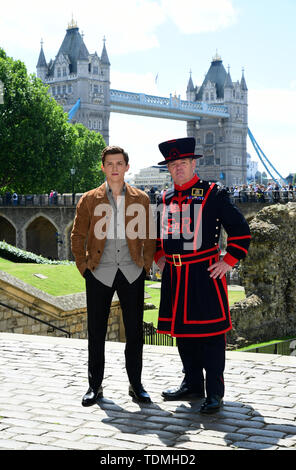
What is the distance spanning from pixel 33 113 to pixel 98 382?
39.5 metres

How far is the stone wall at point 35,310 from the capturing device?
39.4 ft

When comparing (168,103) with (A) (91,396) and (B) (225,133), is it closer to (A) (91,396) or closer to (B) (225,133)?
(B) (225,133)

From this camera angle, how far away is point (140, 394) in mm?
6012

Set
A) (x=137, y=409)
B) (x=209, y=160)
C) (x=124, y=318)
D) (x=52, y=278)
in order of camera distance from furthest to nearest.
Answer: (x=209, y=160) → (x=52, y=278) → (x=124, y=318) → (x=137, y=409)

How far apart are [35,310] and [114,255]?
659cm

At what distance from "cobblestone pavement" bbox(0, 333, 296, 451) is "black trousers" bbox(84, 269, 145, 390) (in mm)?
273

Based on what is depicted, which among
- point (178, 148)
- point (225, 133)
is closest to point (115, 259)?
point (178, 148)

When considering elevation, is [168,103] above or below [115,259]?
above

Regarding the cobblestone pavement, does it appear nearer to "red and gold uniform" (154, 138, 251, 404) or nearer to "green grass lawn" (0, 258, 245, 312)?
"red and gold uniform" (154, 138, 251, 404)

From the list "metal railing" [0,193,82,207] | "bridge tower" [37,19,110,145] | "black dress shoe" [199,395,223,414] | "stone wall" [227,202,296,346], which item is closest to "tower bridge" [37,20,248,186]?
"bridge tower" [37,19,110,145]

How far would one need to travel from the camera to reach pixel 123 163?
6090 millimetres

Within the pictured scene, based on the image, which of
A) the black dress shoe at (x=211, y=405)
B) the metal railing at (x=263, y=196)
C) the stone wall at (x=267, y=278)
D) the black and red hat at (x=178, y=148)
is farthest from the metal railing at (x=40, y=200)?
the black dress shoe at (x=211, y=405)

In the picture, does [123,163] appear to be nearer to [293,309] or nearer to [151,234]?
[151,234]
